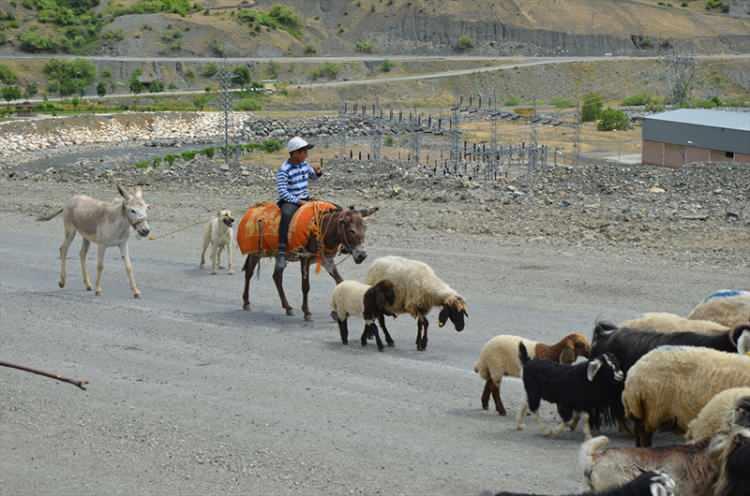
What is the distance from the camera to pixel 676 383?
A: 418 inches

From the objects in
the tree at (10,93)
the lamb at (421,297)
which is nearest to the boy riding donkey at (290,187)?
the lamb at (421,297)

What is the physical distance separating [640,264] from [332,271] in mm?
7253

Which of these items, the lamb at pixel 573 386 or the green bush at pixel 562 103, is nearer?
the lamb at pixel 573 386

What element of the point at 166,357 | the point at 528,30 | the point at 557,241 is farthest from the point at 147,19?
the point at 166,357

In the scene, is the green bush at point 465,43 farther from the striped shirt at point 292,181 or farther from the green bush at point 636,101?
the striped shirt at point 292,181

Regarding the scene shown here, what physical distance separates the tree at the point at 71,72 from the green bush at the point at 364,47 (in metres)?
32.3

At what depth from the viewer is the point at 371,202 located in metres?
Answer: 33.7

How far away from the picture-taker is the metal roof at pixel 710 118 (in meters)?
49.9

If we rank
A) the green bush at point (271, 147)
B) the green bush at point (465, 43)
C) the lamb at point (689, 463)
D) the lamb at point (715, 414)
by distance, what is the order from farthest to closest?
the green bush at point (465, 43) → the green bush at point (271, 147) → the lamb at point (715, 414) → the lamb at point (689, 463)

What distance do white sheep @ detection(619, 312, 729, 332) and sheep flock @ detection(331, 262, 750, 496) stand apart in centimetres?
1

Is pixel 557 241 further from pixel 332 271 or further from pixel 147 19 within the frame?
pixel 147 19

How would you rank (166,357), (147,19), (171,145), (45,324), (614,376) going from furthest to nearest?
(147,19), (171,145), (45,324), (166,357), (614,376)

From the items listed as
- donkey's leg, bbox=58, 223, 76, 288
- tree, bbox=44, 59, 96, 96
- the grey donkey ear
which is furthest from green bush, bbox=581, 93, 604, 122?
the grey donkey ear

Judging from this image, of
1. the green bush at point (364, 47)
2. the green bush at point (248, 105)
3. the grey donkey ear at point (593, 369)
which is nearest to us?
the grey donkey ear at point (593, 369)
